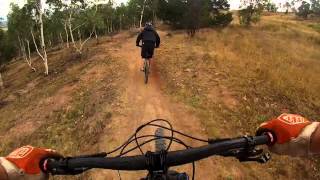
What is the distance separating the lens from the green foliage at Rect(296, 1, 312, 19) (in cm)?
10431

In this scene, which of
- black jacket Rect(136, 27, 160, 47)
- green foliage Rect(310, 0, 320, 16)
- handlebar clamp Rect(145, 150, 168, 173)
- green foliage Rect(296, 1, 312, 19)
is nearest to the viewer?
handlebar clamp Rect(145, 150, 168, 173)

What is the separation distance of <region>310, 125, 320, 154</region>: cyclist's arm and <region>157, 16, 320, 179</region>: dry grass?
10.6m

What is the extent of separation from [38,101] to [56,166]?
24.7m

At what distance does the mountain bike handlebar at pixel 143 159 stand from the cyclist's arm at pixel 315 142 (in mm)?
520

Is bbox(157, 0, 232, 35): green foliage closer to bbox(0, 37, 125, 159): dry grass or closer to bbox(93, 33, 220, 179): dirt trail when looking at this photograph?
bbox(0, 37, 125, 159): dry grass

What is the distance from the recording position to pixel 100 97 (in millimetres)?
22547

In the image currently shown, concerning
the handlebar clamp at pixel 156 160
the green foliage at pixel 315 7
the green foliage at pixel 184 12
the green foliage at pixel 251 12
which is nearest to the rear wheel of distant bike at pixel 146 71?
the handlebar clamp at pixel 156 160

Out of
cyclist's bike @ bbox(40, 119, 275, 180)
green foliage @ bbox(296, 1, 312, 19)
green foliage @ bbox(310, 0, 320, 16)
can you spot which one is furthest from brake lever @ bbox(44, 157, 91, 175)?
green foliage @ bbox(310, 0, 320, 16)

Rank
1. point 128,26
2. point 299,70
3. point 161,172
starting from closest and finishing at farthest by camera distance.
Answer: point 161,172
point 299,70
point 128,26

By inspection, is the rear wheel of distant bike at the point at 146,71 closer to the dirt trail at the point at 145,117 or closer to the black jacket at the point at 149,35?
the dirt trail at the point at 145,117

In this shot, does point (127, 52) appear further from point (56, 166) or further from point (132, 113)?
point (56, 166)

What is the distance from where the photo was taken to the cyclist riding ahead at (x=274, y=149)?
4.29 metres

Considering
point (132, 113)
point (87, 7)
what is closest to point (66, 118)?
point (132, 113)

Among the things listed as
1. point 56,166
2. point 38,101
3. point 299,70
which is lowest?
point 38,101
